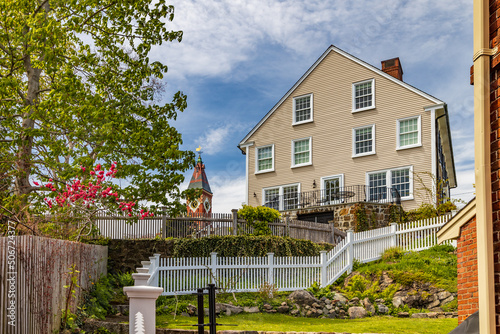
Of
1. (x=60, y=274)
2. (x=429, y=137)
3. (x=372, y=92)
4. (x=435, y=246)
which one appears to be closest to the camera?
(x=60, y=274)

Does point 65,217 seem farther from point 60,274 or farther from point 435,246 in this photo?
point 435,246

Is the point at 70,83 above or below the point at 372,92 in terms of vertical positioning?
below

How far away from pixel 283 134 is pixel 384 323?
18902 mm

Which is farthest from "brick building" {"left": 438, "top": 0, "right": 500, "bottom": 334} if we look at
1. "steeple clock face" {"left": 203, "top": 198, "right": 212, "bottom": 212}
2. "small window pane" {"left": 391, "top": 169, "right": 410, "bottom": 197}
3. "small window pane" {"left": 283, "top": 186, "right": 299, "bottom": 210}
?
"steeple clock face" {"left": 203, "top": 198, "right": 212, "bottom": 212}

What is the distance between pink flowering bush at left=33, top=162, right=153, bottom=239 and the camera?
47.1 feet

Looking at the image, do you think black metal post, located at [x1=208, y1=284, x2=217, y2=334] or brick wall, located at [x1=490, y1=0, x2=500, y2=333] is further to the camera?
black metal post, located at [x1=208, y1=284, x2=217, y2=334]

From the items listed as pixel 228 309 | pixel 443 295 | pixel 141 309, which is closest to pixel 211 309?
pixel 141 309

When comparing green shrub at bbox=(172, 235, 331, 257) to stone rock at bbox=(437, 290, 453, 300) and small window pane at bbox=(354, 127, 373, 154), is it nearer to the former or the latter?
stone rock at bbox=(437, 290, 453, 300)

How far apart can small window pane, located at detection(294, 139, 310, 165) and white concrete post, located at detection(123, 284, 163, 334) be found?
25211mm

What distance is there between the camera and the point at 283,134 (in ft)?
102

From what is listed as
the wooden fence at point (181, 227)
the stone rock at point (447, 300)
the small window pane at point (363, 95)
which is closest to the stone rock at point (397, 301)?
the stone rock at point (447, 300)

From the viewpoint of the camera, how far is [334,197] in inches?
1121

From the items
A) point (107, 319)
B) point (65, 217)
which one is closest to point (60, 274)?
point (107, 319)

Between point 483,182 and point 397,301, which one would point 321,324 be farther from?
point 483,182
